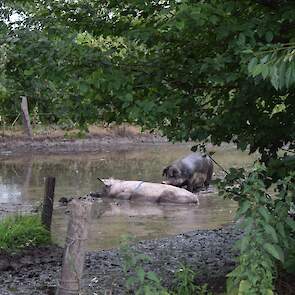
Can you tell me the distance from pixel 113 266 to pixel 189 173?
8564mm

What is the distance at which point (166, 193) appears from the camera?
14.3m

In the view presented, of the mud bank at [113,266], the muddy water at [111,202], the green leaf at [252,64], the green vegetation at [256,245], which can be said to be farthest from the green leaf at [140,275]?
the muddy water at [111,202]

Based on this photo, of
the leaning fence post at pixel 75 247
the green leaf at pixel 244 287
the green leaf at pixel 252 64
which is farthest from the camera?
the leaning fence post at pixel 75 247

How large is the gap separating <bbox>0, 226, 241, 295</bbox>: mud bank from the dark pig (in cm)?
630

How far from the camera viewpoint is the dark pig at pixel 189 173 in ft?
53.1

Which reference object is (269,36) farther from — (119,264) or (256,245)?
(119,264)

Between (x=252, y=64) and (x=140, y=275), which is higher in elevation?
(x=252, y=64)

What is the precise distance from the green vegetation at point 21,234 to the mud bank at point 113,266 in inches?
6.6

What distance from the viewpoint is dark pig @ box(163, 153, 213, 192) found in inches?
637

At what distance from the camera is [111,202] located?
14.2m

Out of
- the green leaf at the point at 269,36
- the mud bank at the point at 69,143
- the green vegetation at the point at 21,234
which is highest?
the green leaf at the point at 269,36

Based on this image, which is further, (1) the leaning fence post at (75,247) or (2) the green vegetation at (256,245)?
(1) the leaning fence post at (75,247)

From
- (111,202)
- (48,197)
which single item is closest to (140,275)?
(48,197)

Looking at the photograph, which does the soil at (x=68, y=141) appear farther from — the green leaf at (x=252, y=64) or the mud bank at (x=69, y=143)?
the green leaf at (x=252, y=64)
